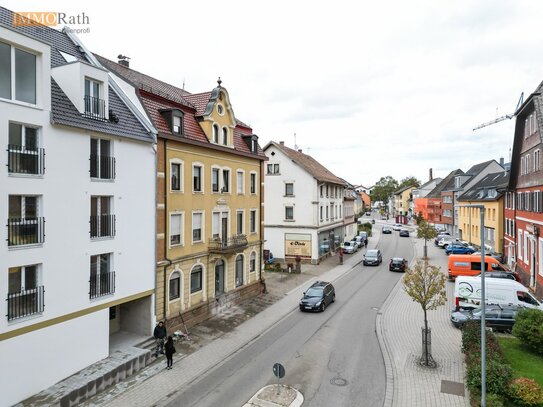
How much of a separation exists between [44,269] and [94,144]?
16.6 feet

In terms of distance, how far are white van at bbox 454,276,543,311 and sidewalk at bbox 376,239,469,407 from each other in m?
1.43

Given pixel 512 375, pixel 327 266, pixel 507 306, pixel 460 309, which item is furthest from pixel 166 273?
pixel 327 266

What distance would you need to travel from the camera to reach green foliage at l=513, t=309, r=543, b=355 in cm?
1531

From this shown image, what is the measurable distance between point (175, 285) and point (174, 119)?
8290mm

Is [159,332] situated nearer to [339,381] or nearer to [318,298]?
[339,381]

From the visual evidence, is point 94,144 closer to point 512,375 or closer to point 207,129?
point 207,129

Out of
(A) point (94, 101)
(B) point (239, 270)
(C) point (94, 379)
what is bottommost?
Result: (C) point (94, 379)

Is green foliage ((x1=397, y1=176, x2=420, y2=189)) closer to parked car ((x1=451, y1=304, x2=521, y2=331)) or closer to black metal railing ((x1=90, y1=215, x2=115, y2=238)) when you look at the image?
parked car ((x1=451, y1=304, x2=521, y2=331))

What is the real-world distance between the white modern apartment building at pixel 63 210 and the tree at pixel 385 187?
127 m

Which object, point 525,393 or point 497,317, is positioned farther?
point 497,317

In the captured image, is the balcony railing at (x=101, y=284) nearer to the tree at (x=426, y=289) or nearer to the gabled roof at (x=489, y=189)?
the tree at (x=426, y=289)

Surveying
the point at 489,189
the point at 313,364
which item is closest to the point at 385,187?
the point at 489,189

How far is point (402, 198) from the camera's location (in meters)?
117

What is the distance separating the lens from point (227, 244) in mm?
22094
